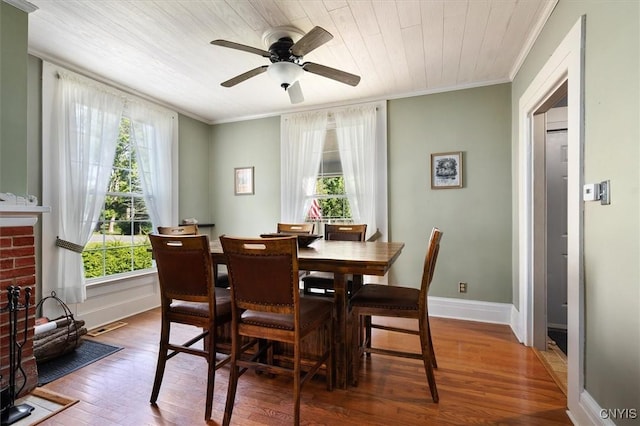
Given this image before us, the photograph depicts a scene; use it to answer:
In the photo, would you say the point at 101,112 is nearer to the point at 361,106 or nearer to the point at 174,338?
the point at 174,338

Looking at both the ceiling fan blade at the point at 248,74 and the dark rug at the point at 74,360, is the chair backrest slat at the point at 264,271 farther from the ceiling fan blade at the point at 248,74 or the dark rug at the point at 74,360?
the dark rug at the point at 74,360

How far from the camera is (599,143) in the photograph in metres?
1.44

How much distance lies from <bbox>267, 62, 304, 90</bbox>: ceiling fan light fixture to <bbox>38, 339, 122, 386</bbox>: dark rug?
2.61m

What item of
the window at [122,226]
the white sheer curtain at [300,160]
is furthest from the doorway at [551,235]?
the window at [122,226]

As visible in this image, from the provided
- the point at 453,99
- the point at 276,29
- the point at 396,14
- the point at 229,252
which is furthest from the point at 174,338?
the point at 453,99

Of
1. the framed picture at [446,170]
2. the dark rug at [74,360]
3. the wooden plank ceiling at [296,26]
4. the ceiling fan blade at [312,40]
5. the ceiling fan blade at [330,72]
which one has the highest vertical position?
the wooden plank ceiling at [296,26]

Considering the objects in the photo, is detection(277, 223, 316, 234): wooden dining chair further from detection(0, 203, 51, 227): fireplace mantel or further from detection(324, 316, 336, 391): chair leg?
detection(0, 203, 51, 227): fireplace mantel

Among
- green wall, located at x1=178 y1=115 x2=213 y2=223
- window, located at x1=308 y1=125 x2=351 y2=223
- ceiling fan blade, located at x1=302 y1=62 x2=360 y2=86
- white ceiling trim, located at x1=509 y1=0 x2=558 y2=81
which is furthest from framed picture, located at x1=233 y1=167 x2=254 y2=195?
white ceiling trim, located at x1=509 y1=0 x2=558 y2=81

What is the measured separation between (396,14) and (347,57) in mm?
667

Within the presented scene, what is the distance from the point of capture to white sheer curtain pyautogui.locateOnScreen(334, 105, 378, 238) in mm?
3701

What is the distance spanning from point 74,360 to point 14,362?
604 millimetres

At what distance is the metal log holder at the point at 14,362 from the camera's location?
5.62 feet

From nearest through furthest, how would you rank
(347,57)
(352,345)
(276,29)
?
(352,345), (276,29), (347,57)

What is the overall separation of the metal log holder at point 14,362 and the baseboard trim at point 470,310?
3.46 meters
